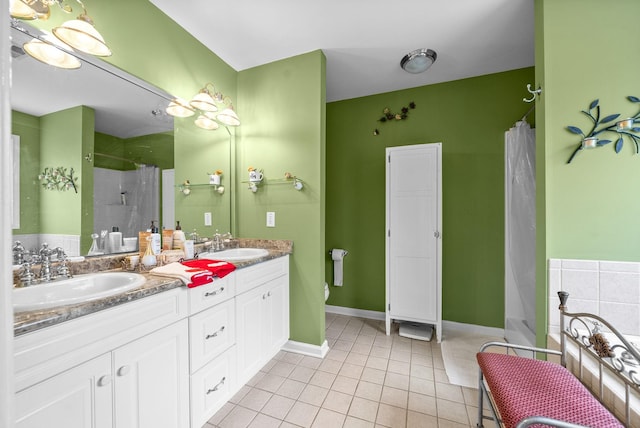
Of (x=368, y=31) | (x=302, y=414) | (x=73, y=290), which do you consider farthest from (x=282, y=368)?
(x=368, y=31)

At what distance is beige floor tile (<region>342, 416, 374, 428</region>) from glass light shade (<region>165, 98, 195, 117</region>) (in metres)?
2.36

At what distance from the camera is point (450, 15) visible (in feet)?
5.70

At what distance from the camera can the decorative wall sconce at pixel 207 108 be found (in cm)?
184

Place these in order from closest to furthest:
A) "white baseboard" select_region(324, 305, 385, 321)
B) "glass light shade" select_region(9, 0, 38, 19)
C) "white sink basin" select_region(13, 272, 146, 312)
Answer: "white sink basin" select_region(13, 272, 146, 312), "glass light shade" select_region(9, 0, 38, 19), "white baseboard" select_region(324, 305, 385, 321)

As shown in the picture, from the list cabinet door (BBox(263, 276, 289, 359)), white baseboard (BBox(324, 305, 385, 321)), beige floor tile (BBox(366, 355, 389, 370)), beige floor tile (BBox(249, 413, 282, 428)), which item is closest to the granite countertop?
cabinet door (BBox(263, 276, 289, 359))

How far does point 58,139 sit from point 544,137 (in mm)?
2643

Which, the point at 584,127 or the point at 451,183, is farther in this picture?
the point at 451,183

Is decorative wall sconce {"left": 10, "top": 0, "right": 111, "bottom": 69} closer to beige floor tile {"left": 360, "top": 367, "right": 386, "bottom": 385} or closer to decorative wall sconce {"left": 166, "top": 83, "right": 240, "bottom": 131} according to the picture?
decorative wall sconce {"left": 166, "top": 83, "right": 240, "bottom": 131}

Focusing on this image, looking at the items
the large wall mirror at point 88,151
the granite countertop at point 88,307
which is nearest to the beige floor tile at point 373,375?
the granite countertop at point 88,307

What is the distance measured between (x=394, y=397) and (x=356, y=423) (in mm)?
347

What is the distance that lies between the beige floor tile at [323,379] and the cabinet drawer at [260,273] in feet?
Answer: 2.59

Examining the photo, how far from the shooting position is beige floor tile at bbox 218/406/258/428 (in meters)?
1.42

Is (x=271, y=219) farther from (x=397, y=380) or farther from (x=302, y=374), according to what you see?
(x=397, y=380)

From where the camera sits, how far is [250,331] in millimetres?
1662
